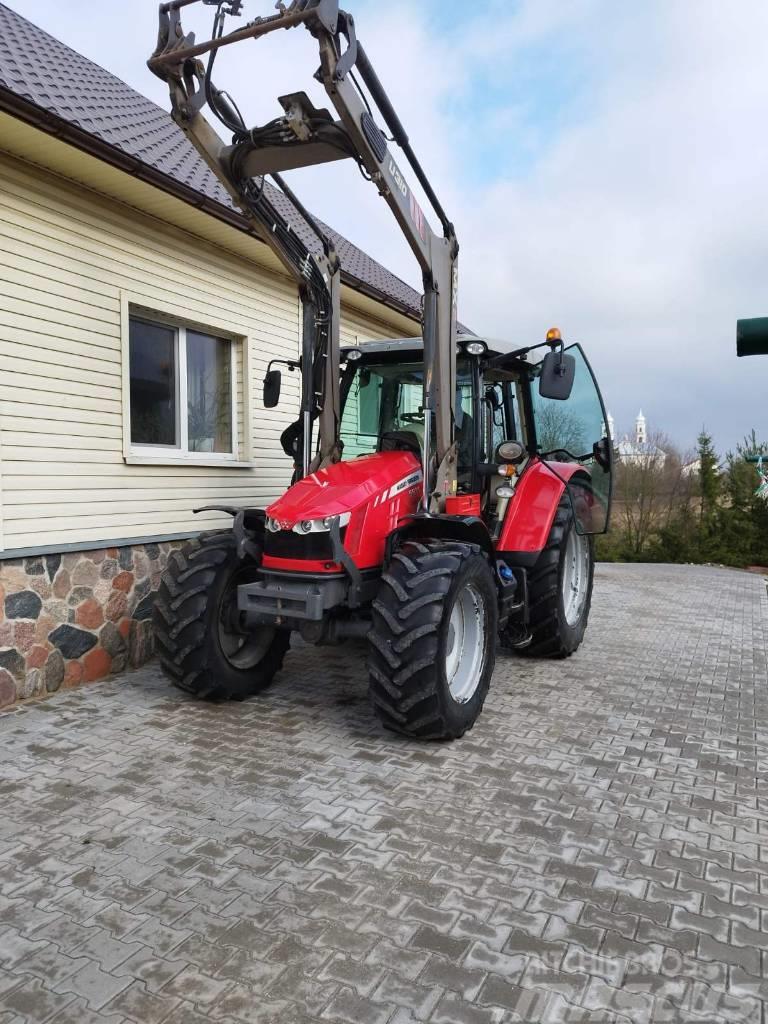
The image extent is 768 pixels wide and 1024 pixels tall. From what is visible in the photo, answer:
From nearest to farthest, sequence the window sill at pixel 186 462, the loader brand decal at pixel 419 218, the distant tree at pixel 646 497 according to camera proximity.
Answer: the loader brand decal at pixel 419 218
the window sill at pixel 186 462
the distant tree at pixel 646 497

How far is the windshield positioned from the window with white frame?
69.1 inches

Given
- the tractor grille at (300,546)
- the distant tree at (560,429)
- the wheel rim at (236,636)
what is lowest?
the wheel rim at (236,636)

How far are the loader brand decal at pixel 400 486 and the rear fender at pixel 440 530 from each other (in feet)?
0.63

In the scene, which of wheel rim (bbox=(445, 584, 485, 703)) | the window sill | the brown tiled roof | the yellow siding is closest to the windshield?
the brown tiled roof

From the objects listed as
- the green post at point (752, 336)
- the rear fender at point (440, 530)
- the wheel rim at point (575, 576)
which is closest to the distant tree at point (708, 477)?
the wheel rim at point (575, 576)

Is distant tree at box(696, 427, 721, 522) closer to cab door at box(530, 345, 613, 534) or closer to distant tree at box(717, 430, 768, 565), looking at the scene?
distant tree at box(717, 430, 768, 565)

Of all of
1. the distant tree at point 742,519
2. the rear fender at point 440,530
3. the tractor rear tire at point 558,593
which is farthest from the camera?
the distant tree at point 742,519

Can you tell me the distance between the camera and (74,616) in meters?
5.16

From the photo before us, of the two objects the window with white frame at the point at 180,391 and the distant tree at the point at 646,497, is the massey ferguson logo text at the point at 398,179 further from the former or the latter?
the distant tree at the point at 646,497

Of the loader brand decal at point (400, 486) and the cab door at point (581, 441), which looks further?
the cab door at point (581, 441)

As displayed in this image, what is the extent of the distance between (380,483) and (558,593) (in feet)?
6.18

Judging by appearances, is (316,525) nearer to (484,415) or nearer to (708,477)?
(484,415)

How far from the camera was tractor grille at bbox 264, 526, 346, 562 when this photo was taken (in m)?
4.12

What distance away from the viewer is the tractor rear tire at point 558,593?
548 centimetres
